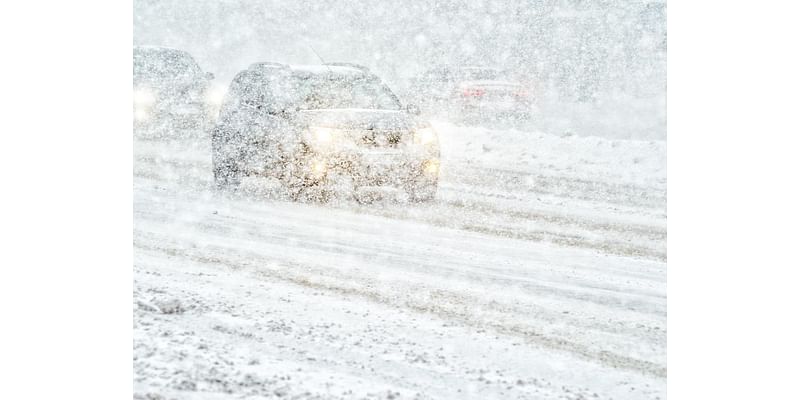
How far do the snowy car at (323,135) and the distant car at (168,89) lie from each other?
1412 mm

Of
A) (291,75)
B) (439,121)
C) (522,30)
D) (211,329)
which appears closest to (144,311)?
(211,329)

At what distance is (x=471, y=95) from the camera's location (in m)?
11.3

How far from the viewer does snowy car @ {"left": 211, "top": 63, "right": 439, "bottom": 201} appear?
6.05 meters

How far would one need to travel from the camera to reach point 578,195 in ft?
22.6

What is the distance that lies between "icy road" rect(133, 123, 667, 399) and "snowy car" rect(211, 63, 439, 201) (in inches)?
7.2

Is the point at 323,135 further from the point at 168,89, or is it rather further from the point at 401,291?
the point at 168,89

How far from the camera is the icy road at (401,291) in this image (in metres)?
3.76

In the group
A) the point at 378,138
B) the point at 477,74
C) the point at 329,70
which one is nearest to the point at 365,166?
→ the point at 378,138

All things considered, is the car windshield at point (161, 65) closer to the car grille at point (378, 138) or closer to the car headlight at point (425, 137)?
the car grille at point (378, 138)

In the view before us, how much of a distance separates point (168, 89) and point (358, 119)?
2.88 meters

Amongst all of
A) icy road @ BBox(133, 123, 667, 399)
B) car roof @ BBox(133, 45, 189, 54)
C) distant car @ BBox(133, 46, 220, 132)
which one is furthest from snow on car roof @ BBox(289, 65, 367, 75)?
car roof @ BBox(133, 45, 189, 54)

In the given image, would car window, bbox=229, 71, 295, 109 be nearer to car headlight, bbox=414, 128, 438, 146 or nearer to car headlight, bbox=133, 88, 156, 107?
car headlight, bbox=414, 128, 438, 146
